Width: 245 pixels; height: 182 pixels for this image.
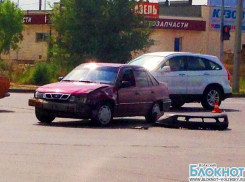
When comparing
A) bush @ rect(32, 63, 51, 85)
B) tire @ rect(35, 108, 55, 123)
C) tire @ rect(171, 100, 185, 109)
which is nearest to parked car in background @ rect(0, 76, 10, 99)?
tire @ rect(35, 108, 55, 123)

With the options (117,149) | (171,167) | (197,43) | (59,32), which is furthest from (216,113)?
(197,43)

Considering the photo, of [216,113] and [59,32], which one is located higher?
[59,32]

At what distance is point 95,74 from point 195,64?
20.1ft

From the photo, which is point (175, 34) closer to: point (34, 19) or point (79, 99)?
point (34, 19)

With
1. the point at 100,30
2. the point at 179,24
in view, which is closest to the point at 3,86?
the point at 100,30

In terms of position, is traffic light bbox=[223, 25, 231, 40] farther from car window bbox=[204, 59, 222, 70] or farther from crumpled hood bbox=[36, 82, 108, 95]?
crumpled hood bbox=[36, 82, 108, 95]

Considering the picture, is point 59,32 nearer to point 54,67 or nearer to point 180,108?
point 54,67

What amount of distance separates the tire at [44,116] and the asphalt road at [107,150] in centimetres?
24

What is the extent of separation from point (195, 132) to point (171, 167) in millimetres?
5192

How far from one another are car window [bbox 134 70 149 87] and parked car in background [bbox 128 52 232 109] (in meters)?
3.33

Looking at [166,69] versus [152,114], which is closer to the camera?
[152,114]

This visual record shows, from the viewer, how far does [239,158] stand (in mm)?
11625

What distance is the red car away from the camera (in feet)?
51.4

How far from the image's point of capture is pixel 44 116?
16328 millimetres
